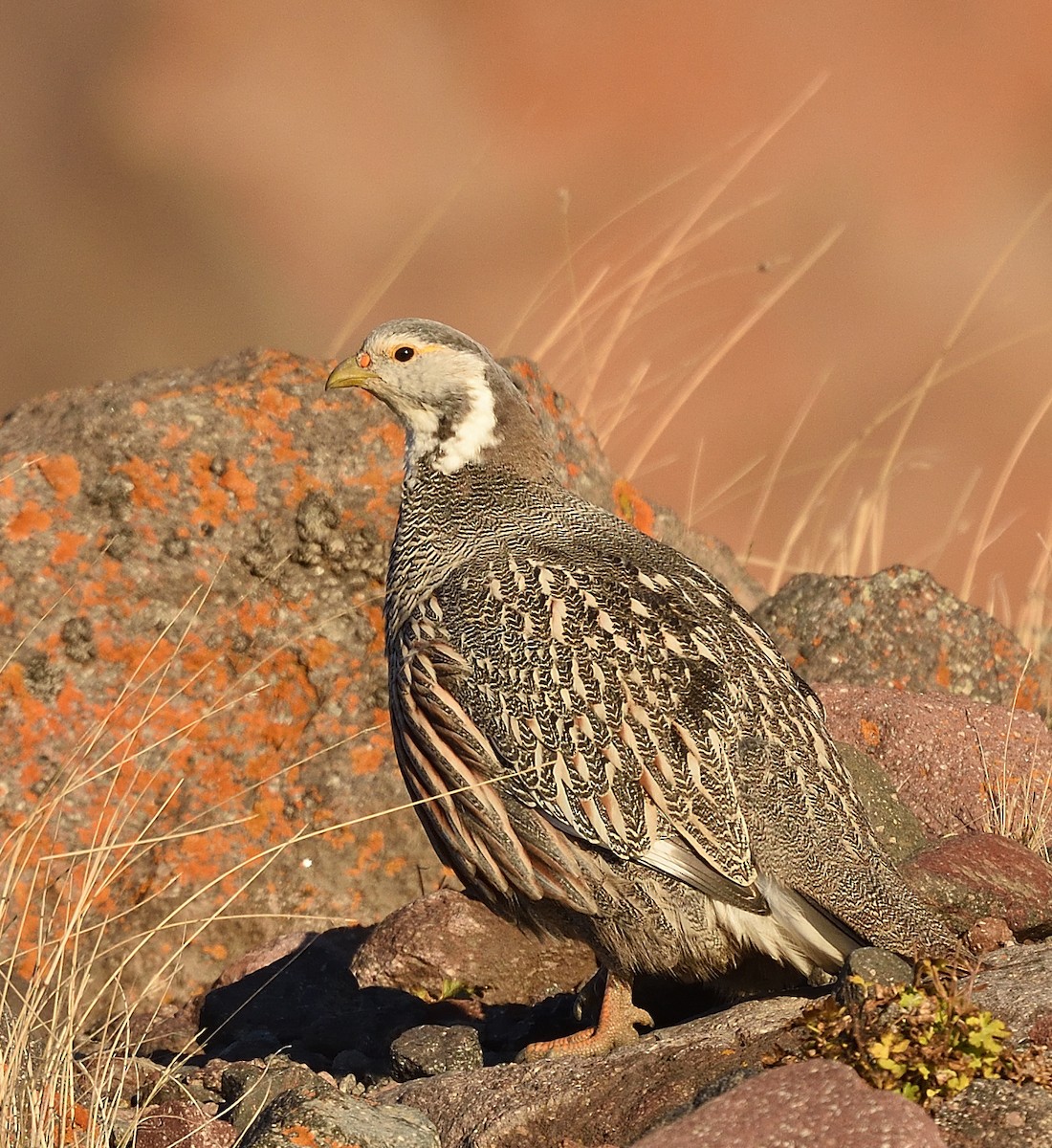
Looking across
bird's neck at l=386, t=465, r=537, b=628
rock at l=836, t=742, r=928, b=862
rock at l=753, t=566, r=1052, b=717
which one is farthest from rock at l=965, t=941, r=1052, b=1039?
rock at l=753, t=566, r=1052, b=717

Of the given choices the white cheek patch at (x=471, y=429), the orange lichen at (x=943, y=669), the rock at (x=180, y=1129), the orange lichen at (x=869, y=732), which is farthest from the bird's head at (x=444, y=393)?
the rock at (x=180, y=1129)

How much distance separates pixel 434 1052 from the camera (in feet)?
17.3

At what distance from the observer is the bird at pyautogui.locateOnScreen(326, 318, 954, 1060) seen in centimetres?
489

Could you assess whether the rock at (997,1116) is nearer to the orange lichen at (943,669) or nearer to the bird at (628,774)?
the bird at (628,774)

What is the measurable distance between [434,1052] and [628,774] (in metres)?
1.16

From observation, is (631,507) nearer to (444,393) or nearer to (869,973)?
(444,393)

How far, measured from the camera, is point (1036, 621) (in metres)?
9.08

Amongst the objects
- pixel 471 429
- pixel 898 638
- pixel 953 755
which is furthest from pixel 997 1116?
pixel 898 638

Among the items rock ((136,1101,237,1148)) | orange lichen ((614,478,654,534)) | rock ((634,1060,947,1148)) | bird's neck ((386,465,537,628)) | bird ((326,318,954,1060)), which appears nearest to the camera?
rock ((634,1060,947,1148))

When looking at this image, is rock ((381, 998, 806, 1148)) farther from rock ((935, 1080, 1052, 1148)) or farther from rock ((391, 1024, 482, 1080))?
rock ((935, 1080, 1052, 1148))

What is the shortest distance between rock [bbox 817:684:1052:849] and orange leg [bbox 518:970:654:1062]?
1.75 m

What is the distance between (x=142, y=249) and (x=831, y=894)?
27.0 m

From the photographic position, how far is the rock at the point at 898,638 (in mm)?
7629

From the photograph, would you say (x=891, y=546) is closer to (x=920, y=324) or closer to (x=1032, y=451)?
(x=1032, y=451)
